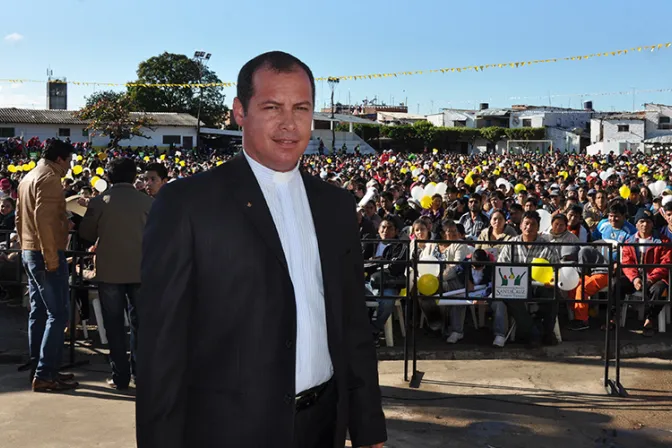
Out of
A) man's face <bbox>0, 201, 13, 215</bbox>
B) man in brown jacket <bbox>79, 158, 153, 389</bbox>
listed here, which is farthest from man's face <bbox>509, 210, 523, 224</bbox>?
man's face <bbox>0, 201, 13, 215</bbox>

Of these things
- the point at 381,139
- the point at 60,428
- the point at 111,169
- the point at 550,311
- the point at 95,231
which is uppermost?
the point at 381,139

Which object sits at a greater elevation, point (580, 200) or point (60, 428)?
point (580, 200)

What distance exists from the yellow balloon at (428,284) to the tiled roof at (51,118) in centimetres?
5195

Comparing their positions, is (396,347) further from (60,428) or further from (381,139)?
(381,139)

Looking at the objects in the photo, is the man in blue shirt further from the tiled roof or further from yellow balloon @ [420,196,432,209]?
the tiled roof

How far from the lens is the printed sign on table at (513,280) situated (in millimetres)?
5641

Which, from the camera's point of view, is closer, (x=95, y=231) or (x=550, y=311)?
(x=95, y=231)

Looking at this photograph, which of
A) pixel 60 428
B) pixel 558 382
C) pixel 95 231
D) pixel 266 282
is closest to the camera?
pixel 266 282

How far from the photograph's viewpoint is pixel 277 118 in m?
1.91

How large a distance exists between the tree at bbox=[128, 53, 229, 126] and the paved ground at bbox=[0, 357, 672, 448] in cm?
6779

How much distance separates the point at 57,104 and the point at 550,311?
2884 inches

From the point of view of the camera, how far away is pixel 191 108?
73.4m

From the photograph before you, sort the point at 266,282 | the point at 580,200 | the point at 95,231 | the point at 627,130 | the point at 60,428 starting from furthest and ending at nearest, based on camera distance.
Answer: the point at 627,130, the point at 580,200, the point at 95,231, the point at 60,428, the point at 266,282

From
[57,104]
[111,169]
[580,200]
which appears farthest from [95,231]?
[57,104]
